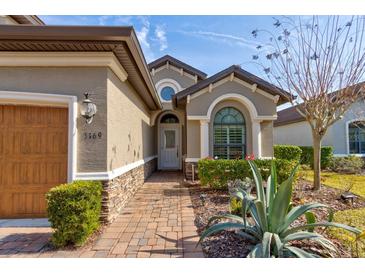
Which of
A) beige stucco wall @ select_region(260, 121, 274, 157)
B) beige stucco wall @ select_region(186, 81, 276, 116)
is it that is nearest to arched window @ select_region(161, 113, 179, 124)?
beige stucco wall @ select_region(186, 81, 276, 116)

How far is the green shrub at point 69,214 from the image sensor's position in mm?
3734

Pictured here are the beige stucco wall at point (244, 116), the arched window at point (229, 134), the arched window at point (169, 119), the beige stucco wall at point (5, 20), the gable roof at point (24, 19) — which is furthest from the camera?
the arched window at point (169, 119)

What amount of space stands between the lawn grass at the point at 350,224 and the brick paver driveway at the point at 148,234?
259cm

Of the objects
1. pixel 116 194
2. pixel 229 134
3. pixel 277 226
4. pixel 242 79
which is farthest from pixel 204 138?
pixel 277 226

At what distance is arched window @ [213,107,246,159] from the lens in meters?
9.73

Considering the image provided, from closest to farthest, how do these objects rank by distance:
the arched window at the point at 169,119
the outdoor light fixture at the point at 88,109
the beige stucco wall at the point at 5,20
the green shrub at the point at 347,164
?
1. the outdoor light fixture at the point at 88,109
2. the beige stucco wall at the point at 5,20
3. the green shrub at the point at 347,164
4. the arched window at the point at 169,119

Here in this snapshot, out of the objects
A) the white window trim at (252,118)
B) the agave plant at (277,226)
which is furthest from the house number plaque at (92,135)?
the white window trim at (252,118)

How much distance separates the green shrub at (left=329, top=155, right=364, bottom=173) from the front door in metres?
9.73

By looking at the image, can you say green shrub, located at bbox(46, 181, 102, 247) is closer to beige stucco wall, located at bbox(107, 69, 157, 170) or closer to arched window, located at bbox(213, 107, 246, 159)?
beige stucco wall, located at bbox(107, 69, 157, 170)

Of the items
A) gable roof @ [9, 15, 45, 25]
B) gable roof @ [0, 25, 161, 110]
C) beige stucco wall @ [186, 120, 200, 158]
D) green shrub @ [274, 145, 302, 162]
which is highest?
gable roof @ [9, 15, 45, 25]

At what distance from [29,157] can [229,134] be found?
754cm

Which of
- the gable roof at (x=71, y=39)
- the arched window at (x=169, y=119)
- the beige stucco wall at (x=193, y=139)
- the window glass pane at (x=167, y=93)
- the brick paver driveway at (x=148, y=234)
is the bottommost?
the brick paver driveway at (x=148, y=234)

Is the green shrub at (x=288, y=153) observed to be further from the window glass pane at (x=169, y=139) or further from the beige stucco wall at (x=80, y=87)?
the beige stucco wall at (x=80, y=87)
